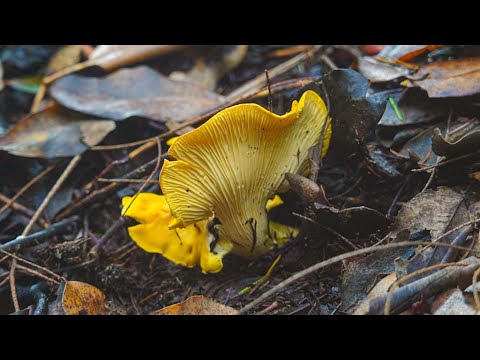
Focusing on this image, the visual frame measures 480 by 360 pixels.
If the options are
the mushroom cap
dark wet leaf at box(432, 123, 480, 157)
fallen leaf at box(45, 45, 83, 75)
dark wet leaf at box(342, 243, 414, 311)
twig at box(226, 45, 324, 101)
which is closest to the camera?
dark wet leaf at box(342, 243, 414, 311)

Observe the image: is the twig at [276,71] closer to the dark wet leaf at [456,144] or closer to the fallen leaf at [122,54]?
the fallen leaf at [122,54]

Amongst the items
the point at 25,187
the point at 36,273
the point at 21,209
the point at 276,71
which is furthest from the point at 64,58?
the point at 36,273

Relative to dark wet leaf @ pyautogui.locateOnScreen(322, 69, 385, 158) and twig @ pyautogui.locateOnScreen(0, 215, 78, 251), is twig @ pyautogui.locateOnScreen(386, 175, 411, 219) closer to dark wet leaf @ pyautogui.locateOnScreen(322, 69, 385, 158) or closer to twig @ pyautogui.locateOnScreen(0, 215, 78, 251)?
dark wet leaf @ pyautogui.locateOnScreen(322, 69, 385, 158)

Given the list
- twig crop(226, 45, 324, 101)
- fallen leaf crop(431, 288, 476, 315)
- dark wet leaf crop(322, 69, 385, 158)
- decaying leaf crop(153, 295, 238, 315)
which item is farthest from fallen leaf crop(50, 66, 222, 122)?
fallen leaf crop(431, 288, 476, 315)

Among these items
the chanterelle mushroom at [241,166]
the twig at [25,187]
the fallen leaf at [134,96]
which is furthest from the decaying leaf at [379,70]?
the twig at [25,187]

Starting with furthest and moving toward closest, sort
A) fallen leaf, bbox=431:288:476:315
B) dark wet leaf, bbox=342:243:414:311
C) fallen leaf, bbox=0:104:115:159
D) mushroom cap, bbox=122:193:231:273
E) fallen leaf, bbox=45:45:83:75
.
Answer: fallen leaf, bbox=45:45:83:75 < fallen leaf, bbox=0:104:115:159 < mushroom cap, bbox=122:193:231:273 < dark wet leaf, bbox=342:243:414:311 < fallen leaf, bbox=431:288:476:315

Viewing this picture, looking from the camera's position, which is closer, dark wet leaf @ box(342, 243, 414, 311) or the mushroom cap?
Result: dark wet leaf @ box(342, 243, 414, 311)

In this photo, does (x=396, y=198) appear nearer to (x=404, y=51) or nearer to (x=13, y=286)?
(x=404, y=51)
